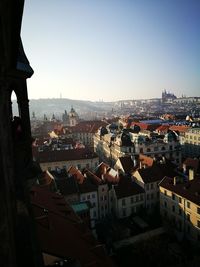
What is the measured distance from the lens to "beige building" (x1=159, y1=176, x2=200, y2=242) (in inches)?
1329

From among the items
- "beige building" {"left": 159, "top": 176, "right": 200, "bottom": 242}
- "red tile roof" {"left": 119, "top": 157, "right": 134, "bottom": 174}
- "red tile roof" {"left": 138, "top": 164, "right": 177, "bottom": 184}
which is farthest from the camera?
"red tile roof" {"left": 119, "top": 157, "right": 134, "bottom": 174}

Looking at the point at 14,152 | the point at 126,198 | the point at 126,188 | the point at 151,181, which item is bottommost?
the point at 126,198

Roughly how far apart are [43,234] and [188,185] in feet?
84.7

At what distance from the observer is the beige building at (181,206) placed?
111 ft

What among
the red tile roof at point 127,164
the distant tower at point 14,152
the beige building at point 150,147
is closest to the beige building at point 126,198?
the red tile roof at point 127,164

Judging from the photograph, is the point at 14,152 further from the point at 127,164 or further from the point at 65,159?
the point at 65,159

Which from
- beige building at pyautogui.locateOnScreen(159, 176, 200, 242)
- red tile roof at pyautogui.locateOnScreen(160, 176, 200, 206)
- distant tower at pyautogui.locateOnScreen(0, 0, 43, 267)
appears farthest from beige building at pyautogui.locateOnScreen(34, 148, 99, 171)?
distant tower at pyautogui.locateOnScreen(0, 0, 43, 267)

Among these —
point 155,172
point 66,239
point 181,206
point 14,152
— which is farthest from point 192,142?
point 14,152

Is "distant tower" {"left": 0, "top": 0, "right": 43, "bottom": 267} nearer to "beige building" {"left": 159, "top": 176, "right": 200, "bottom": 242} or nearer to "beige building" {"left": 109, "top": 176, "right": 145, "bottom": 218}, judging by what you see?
"beige building" {"left": 159, "top": 176, "right": 200, "bottom": 242}

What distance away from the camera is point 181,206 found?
3609 centimetres

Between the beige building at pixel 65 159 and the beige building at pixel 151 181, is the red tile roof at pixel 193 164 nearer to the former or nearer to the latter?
the beige building at pixel 151 181

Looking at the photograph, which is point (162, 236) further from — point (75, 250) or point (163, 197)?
point (75, 250)

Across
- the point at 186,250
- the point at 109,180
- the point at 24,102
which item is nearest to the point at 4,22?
the point at 24,102

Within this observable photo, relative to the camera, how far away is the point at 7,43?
509cm
